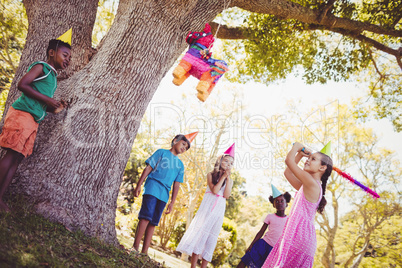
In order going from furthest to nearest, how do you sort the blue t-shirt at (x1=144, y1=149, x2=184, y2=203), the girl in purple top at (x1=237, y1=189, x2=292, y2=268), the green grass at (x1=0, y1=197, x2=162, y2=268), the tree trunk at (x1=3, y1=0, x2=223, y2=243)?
1. the girl in purple top at (x1=237, y1=189, x2=292, y2=268)
2. the blue t-shirt at (x1=144, y1=149, x2=184, y2=203)
3. the tree trunk at (x1=3, y1=0, x2=223, y2=243)
4. the green grass at (x1=0, y1=197, x2=162, y2=268)

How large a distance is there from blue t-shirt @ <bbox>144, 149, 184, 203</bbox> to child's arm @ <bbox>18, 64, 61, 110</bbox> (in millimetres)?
1413

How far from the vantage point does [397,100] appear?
303 inches

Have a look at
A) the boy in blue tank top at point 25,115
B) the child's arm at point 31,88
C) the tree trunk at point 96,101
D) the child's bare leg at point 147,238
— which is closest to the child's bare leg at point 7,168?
the boy in blue tank top at point 25,115

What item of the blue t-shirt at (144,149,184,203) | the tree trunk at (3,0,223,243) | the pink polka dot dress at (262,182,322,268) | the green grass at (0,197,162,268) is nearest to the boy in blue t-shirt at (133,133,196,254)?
the blue t-shirt at (144,149,184,203)

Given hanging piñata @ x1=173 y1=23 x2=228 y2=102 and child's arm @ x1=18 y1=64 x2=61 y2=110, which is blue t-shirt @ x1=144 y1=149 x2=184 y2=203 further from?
child's arm @ x1=18 y1=64 x2=61 y2=110

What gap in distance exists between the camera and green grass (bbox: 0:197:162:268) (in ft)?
5.29

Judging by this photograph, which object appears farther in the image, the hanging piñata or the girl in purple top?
the girl in purple top

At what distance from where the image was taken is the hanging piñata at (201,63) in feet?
11.6

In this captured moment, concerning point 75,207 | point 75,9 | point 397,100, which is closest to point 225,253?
point 397,100

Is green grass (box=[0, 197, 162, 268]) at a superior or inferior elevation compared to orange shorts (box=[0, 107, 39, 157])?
inferior

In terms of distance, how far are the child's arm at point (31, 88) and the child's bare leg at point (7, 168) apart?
1.63 ft

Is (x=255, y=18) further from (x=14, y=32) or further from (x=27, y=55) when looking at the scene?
(x=14, y=32)

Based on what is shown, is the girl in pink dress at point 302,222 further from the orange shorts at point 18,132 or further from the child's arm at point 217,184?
the orange shorts at point 18,132

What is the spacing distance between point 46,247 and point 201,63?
2670mm
